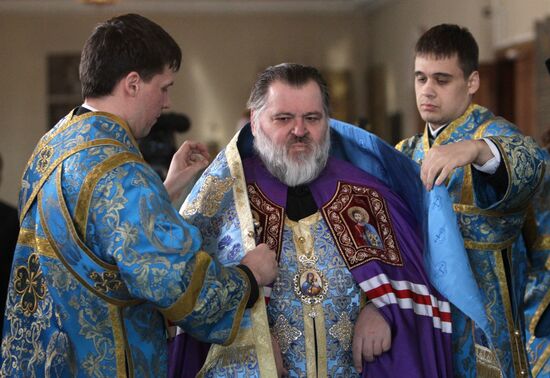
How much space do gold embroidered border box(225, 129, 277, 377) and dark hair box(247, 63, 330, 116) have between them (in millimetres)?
143

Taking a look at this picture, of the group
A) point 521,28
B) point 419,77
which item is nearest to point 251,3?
point 521,28

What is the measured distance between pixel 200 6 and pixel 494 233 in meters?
13.6

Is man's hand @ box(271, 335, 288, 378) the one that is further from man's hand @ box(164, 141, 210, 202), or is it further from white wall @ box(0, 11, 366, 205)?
white wall @ box(0, 11, 366, 205)

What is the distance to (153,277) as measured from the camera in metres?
2.34

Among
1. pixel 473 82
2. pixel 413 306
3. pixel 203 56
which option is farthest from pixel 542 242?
pixel 203 56

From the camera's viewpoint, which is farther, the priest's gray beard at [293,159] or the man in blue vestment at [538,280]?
the man in blue vestment at [538,280]

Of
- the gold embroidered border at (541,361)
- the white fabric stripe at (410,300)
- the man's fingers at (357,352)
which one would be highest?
the white fabric stripe at (410,300)

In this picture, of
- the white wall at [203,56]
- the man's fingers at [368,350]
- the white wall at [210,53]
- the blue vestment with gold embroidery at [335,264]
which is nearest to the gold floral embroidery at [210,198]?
the blue vestment with gold embroidery at [335,264]

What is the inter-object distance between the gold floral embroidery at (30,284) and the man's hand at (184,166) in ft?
1.88

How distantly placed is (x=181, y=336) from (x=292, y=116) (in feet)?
2.35

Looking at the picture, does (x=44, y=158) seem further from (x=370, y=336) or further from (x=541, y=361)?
(x=541, y=361)

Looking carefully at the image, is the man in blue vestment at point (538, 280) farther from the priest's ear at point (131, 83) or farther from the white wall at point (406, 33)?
the white wall at point (406, 33)

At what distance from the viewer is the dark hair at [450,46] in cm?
349

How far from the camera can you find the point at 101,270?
243cm
